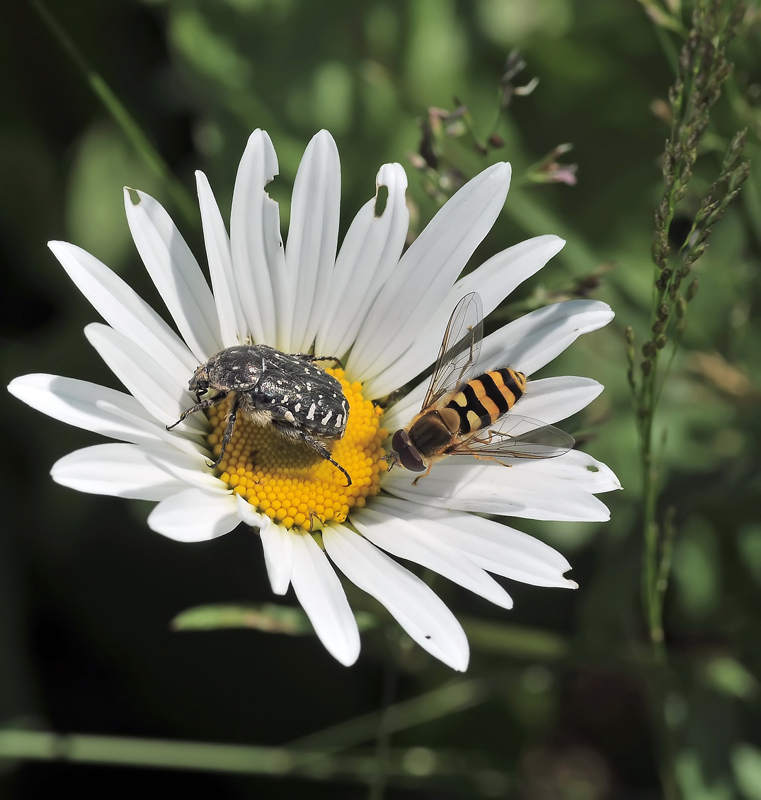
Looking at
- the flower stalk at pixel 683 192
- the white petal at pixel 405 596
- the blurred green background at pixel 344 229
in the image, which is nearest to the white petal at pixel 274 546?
the white petal at pixel 405 596

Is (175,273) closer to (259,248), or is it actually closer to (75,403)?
(259,248)

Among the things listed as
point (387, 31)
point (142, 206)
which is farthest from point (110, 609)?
point (387, 31)

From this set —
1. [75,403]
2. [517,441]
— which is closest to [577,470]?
[517,441]

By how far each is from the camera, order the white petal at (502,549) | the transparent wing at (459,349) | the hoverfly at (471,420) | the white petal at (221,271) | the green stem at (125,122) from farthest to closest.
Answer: the green stem at (125,122), the transparent wing at (459,349), the hoverfly at (471,420), the white petal at (221,271), the white petal at (502,549)

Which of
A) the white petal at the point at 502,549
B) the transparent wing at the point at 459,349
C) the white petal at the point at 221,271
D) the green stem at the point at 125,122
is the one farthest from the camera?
the green stem at the point at 125,122

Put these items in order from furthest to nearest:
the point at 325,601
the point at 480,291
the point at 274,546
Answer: the point at 480,291 → the point at 274,546 → the point at 325,601

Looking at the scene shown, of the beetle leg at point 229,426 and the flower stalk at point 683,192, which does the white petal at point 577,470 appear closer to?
the flower stalk at point 683,192
